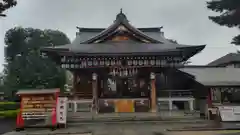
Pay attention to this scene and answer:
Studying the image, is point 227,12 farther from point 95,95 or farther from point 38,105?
point 38,105

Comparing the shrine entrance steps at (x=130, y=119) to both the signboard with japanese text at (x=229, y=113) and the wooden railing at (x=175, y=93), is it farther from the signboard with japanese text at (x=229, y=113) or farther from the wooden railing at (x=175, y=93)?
the wooden railing at (x=175, y=93)

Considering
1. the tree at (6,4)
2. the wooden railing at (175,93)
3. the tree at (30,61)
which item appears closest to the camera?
the tree at (6,4)

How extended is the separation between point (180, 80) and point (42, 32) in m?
27.8

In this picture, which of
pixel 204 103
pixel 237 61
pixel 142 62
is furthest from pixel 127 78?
pixel 237 61

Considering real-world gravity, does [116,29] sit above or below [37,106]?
above

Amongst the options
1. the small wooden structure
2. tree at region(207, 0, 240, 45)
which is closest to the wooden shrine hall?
tree at region(207, 0, 240, 45)

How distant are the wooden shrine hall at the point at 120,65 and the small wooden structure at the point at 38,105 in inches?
213

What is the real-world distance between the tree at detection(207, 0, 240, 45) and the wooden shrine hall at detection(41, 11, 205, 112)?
11.6 feet

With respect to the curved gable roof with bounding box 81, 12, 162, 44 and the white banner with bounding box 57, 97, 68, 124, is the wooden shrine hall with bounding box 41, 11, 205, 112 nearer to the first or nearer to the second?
the curved gable roof with bounding box 81, 12, 162, 44

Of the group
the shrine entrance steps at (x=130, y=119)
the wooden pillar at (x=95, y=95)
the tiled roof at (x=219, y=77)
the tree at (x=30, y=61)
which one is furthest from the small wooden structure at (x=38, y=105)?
the tree at (x=30, y=61)

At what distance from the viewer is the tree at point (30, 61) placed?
33812 millimetres

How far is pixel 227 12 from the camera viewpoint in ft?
45.0

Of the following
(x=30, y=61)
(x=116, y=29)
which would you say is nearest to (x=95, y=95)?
(x=116, y=29)

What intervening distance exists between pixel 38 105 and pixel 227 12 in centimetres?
1230
